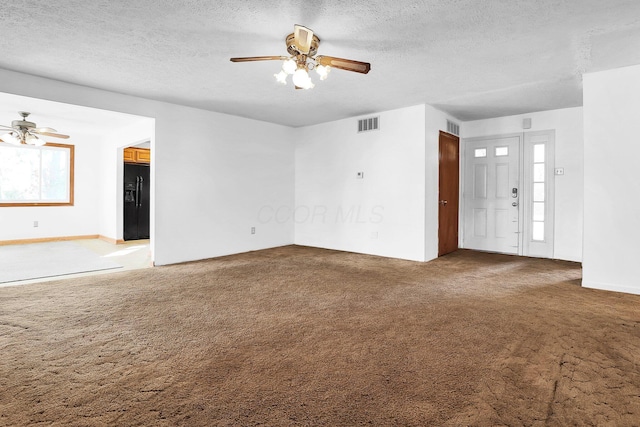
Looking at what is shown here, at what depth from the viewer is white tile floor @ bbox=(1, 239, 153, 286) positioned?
4.71 m

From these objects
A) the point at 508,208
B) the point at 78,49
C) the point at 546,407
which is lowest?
the point at 546,407

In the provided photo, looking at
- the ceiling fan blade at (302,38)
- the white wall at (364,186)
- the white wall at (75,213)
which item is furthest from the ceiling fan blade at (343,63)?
the white wall at (75,213)

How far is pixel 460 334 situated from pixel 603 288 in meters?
2.53

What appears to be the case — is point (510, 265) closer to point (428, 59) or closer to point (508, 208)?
point (508, 208)

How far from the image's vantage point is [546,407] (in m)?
1.75

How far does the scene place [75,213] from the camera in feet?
26.6

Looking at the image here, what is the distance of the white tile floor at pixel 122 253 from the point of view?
4707 millimetres

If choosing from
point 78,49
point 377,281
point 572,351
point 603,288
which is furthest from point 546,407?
point 78,49

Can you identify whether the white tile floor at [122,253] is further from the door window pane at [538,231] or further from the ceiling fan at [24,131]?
the door window pane at [538,231]

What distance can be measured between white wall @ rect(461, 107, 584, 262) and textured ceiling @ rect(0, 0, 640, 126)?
0.72 m

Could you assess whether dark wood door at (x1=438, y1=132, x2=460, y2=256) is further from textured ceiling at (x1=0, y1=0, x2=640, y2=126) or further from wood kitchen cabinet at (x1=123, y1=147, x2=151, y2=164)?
wood kitchen cabinet at (x1=123, y1=147, x2=151, y2=164)

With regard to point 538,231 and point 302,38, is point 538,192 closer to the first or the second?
point 538,231

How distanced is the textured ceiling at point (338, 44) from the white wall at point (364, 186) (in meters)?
0.93

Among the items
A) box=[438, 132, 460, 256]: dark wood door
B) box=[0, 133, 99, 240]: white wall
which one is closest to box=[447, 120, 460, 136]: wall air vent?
box=[438, 132, 460, 256]: dark wood door
